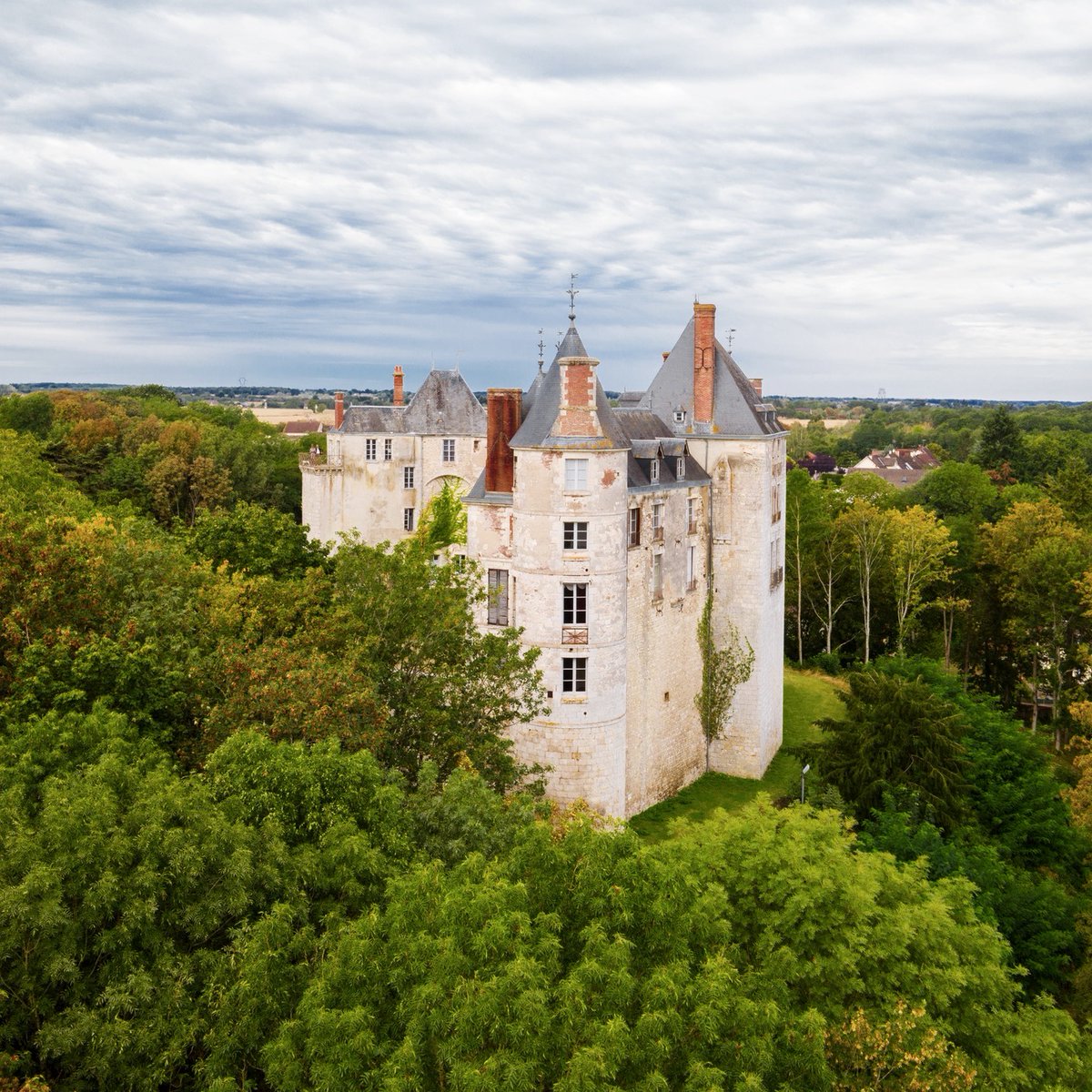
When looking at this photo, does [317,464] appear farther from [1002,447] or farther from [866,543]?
[1002,447]

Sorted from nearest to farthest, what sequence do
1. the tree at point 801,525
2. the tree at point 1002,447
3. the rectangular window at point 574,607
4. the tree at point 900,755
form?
the rectangular window at point 574,607 < the tree at point 900,755 < the tree at point 801,525 < the tree at point 1002,447

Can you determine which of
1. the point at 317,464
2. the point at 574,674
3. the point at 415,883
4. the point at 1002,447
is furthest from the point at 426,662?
the point at 1002,447

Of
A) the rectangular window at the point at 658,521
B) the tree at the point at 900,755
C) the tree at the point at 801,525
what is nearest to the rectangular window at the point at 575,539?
the rectangular window at the point at 658,521

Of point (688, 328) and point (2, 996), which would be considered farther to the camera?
point (688, 328)

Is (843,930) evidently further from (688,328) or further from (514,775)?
(688,328)

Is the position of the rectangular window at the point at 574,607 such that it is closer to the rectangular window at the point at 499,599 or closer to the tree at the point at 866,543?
the rectangular window at the point at 499,599

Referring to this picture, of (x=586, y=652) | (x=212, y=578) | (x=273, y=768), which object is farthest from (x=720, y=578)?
(x=273, y=768)
